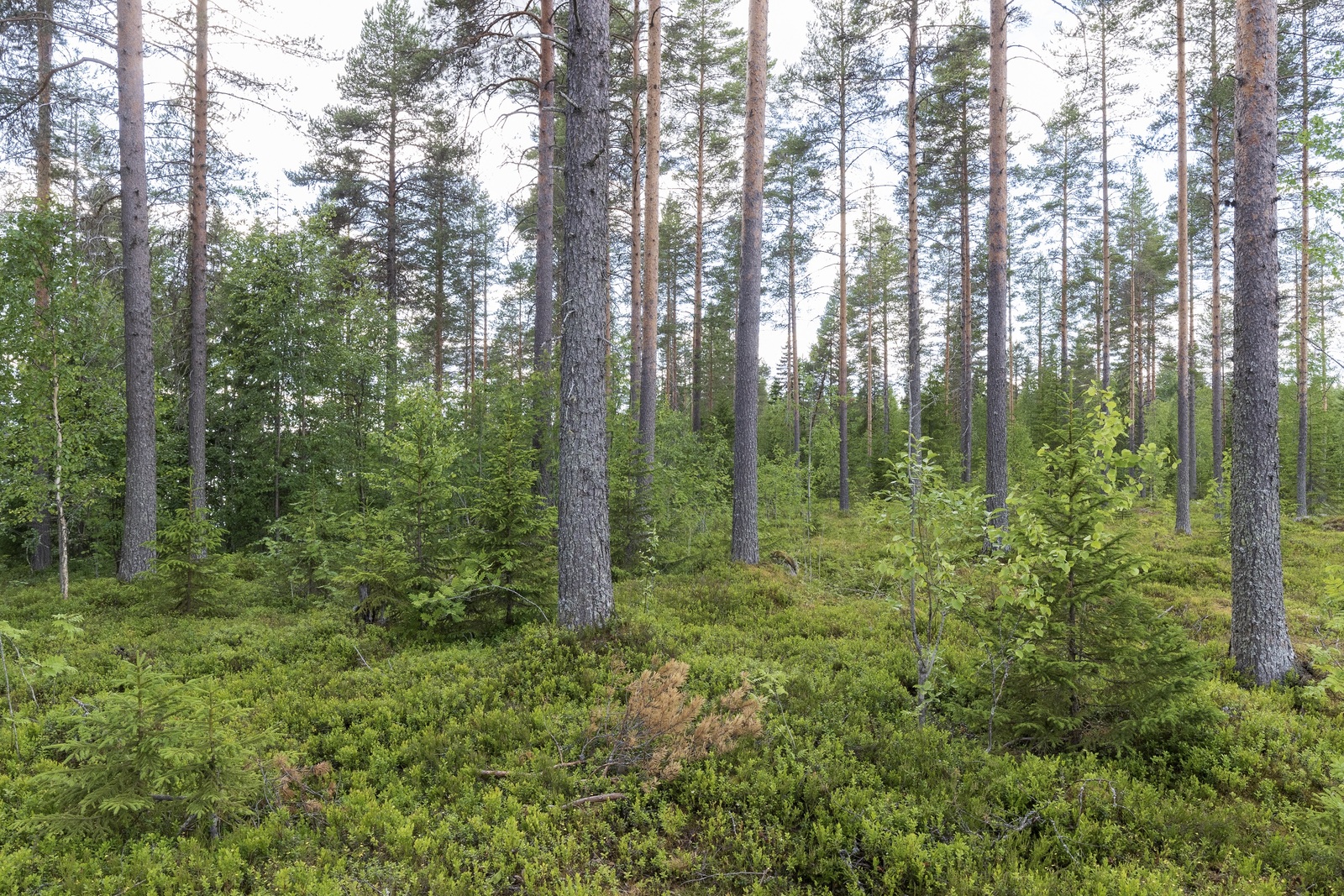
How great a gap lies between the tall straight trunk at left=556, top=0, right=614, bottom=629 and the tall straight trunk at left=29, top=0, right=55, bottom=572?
9.58 meters

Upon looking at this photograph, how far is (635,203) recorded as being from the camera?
15.2 meters

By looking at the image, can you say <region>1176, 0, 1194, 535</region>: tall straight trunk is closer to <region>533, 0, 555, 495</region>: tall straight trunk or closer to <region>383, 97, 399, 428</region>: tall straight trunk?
<region>533, 0, 555, 495</region>: tall straight trunk

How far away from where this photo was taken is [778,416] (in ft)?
102

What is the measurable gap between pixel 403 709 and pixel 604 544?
2311 mm

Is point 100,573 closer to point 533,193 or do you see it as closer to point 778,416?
point 533,193

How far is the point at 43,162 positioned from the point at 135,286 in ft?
24.0

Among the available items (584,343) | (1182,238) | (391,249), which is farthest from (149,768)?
(1182,238)

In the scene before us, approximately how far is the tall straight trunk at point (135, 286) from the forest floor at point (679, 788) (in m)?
4.33

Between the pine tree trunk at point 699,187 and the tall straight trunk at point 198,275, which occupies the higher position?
the pine tree trunk at point 699,187

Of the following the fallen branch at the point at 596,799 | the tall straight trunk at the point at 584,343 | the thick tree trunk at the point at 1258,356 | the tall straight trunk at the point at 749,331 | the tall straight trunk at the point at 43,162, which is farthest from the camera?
the tall straight trunk at the point at 43,162

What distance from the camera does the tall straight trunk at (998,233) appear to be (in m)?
10.9

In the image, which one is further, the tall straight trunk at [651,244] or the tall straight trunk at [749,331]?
the tall straight trunk at [651,244]

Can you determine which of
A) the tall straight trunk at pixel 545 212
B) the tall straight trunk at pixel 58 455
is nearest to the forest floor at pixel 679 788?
the tall straight trunk at pixel 58 455

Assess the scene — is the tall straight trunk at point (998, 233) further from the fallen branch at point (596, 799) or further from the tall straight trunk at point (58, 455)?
the tall straight trunk at point (58, 455)
